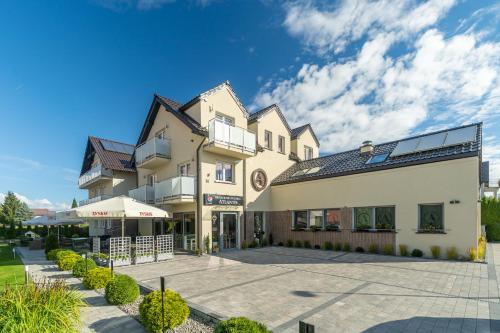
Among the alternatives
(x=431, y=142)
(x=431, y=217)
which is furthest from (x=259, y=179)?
(x=431, y=142)

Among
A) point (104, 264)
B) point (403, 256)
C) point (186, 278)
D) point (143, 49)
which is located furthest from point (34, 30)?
point (403, 256)

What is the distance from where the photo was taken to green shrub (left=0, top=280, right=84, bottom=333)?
438cm

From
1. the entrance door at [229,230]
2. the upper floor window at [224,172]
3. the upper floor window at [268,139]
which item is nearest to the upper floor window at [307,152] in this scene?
the upper floor window at [268,139]

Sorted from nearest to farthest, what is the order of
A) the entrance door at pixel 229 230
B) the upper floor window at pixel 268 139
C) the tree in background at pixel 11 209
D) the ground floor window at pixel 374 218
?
the ground floor window at pixel 374 218 < the entrance door at pixel 229 230 < the upper floor window at pixel 268 139 < the tree in background at pixel 11 209

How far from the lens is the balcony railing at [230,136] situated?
1608 centimetres

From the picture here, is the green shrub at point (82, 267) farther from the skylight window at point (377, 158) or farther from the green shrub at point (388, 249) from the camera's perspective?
the skylight window at point (377, 158)

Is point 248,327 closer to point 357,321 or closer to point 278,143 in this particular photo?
point 357,321

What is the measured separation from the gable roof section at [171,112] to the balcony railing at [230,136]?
2.37 feet

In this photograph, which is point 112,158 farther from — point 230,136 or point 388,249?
point 388,249

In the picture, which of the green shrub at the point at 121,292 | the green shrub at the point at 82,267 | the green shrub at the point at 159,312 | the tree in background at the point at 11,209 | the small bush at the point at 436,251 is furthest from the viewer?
the tree in background at the point at 11,209

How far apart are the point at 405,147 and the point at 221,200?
1162cm

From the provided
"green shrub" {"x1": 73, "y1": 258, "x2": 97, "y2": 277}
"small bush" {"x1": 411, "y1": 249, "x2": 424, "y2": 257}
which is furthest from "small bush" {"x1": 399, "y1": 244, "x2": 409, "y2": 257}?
"green shrub" {"x1": 73, "y1": 258, "x2": 97, "y2": 277}

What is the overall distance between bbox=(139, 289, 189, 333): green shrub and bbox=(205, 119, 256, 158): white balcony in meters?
11.0

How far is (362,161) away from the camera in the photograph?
57.3ft
